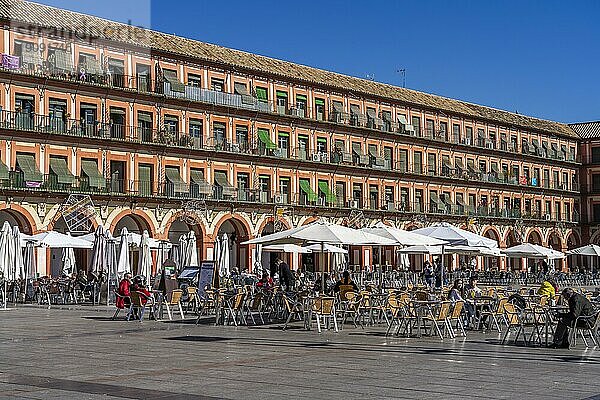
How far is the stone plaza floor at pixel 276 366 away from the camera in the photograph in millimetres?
10734

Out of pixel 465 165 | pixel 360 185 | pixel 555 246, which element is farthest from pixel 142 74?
pixel 555 246

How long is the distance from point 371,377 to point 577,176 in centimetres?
7015

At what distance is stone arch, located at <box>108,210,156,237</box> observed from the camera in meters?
45.0

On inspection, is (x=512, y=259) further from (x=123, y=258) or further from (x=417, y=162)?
(x=123, y=258)

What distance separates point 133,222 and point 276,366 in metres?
35.4

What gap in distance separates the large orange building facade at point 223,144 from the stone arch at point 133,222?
0.12 meters

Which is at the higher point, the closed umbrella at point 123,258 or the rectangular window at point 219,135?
the rectangular window at point 219,135

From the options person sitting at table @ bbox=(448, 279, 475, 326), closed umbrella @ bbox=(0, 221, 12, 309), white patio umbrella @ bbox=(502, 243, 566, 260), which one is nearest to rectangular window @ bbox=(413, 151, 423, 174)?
white patio umbrella @ bbox=(502, 243, 566, 260)

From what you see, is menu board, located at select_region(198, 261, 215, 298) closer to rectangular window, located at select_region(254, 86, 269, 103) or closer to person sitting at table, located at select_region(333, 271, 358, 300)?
person sitting at table, located at select_region(333, 271, 358, 300)

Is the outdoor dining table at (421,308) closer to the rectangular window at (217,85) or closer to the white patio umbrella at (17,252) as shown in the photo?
the white patio umbrella at (17,252)

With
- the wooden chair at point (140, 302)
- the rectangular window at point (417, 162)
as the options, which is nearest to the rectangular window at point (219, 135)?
the rectangular window at point (417, 162)

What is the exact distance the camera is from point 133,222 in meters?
47.6

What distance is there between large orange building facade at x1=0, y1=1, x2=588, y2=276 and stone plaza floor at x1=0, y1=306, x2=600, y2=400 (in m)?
24.6

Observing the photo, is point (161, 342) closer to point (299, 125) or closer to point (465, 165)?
point (299, 125)
